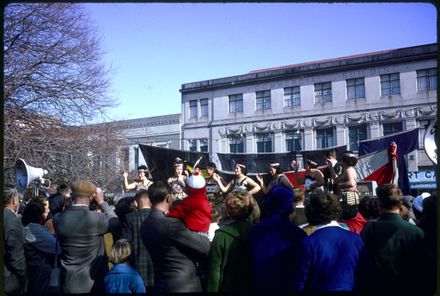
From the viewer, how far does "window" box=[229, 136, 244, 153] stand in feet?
37.7

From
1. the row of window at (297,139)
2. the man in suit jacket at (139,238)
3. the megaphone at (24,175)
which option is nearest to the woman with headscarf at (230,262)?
the man in suit jacket at (139,238)

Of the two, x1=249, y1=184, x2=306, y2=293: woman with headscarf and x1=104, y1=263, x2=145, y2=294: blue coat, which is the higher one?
x1=249, y1=184, x2=306, y2=293: woman with headscarf

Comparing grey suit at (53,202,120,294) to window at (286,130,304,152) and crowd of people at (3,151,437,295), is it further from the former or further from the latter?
window at (286,130,304,152)

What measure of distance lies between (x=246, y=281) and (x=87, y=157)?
847 centimetres

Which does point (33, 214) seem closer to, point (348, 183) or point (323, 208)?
point (323, 208)

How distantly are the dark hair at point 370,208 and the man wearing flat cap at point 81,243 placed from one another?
248 cm

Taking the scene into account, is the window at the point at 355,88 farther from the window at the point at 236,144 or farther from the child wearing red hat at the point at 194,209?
the child wearing red hat at the point at 194,209

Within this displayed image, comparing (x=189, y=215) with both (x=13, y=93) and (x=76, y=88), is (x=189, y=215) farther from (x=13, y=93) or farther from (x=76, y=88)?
(x=76, y=88)

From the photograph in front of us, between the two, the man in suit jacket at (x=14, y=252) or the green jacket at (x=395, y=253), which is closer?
the green jacket at (x=395, y=253)

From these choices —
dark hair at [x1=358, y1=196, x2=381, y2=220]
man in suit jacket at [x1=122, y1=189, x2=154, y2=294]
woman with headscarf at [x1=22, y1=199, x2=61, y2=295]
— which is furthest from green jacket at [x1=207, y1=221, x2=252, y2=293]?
woman with headscarf at [x1=22, y1=199, x2=61, y2=295]

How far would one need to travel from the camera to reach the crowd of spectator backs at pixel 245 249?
3.01 m

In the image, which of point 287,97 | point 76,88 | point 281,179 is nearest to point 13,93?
point 76,88

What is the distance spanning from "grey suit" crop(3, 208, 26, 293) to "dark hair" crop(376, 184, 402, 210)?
3.22 m

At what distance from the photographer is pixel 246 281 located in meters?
3.32
